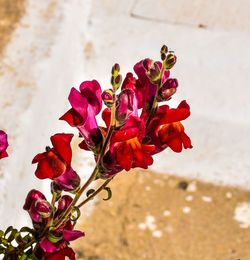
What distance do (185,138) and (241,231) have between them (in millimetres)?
1175

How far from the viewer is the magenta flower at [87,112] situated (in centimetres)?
77

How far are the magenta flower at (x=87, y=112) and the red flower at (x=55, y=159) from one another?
28mm

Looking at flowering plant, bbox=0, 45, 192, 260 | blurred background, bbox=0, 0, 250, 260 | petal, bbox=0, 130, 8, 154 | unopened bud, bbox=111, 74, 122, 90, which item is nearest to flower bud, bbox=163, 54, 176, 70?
flowering plant, bbox=0, 45, 192, 260

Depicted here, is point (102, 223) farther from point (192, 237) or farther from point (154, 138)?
point (154, 138)

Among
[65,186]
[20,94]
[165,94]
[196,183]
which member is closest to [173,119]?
[165,94]

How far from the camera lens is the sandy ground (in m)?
1.80

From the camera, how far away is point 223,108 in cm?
198

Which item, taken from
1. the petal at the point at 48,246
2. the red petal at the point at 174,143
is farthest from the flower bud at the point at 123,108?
the petal at the point at 48,246

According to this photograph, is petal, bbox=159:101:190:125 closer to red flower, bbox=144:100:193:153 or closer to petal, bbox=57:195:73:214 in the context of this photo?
red flower, bbox=144:100:193:153

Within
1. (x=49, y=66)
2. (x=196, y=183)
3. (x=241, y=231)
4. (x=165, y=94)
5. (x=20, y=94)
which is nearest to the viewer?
(x=165, y=94)

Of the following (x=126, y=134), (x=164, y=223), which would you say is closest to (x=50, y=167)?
(x=126, y=134)

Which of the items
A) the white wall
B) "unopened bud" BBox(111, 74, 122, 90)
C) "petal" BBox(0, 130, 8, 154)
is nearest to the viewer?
"unopened bud" BBox(111, 74, 122, 90)

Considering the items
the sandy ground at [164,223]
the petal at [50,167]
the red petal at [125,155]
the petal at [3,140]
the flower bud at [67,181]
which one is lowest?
the sandy ground at [164,223]

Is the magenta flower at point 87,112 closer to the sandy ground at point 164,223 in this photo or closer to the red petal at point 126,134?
the red petal at point 126,134
